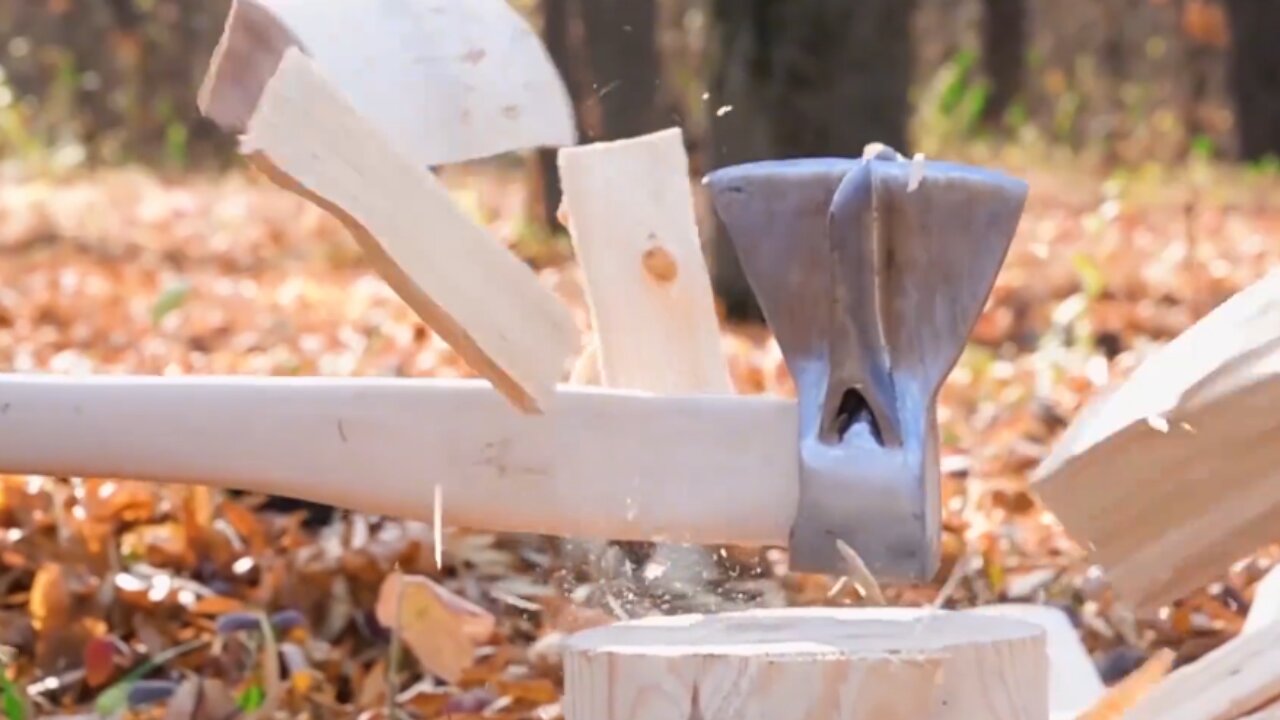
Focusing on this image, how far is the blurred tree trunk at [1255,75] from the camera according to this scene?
1045 centimetres

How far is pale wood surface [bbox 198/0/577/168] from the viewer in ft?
4.50

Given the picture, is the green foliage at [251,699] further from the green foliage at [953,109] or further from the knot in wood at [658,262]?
the green foliage at [953,109]

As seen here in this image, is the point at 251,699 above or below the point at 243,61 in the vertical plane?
below

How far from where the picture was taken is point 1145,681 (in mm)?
1310

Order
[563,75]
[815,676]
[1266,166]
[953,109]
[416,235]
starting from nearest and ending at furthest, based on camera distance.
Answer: [815,676] < [416,235] < [563,75] < [953,109] < [1266,166]

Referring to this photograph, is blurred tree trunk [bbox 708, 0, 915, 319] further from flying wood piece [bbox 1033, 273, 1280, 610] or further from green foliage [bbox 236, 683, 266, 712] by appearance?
flying wood piece [bbox 1033, 273, 1280, 610]

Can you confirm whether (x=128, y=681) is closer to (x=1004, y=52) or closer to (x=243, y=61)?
(x=243, y=61)

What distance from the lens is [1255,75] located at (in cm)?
1059

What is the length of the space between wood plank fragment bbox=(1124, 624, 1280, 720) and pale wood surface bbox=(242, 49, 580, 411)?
468mm

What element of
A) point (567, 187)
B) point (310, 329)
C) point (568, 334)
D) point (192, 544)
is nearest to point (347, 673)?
point (192, 544)

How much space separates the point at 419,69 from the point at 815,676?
67 centimetres

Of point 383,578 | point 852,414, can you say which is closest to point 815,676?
point 852,414

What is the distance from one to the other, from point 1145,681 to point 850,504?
0.80 ft

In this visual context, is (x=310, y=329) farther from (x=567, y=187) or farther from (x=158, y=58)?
(x=158, y=58)
